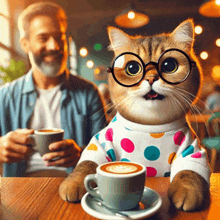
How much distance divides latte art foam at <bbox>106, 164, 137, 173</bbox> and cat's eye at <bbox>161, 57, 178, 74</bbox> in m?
0.28

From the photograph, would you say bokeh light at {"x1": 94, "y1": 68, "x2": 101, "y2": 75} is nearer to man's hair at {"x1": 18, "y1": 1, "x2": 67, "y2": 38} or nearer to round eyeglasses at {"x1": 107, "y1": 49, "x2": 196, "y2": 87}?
round eyeglasses at {"x1": 107, "y1": 49, "x2": 196, "y2": 87}

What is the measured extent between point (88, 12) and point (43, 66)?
21 centimetres

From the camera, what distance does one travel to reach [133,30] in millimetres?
716

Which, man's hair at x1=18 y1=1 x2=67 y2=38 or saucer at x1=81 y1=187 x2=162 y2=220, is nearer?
saucer at x1=81 y1=187 x2=162 y2=220

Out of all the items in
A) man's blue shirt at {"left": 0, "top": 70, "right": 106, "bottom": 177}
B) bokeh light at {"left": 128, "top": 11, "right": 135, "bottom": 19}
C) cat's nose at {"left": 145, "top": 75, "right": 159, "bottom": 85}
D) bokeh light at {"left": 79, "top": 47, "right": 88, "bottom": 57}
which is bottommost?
man's blue shirt at {"left": 0, "top": 70, "right": 106, "bottom": 177}

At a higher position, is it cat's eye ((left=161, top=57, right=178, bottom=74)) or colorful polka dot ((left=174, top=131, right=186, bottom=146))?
cat's eye ((left=161, top=57, right=178, bottom=74))

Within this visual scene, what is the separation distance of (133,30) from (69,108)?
12.1 inches

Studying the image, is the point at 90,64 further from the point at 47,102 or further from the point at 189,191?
the point at 189,191

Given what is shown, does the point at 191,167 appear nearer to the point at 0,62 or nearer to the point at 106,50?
the point at 106,50

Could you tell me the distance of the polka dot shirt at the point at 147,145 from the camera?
25.9 inches

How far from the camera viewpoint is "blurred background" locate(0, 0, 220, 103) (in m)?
0.71

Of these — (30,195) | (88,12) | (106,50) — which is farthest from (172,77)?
(30,195)

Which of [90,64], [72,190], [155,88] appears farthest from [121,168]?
[90,64]

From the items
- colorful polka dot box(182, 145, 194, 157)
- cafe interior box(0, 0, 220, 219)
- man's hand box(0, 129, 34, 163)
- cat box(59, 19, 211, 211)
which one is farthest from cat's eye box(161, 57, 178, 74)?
man's hand box(0, 129, 34, 163)
